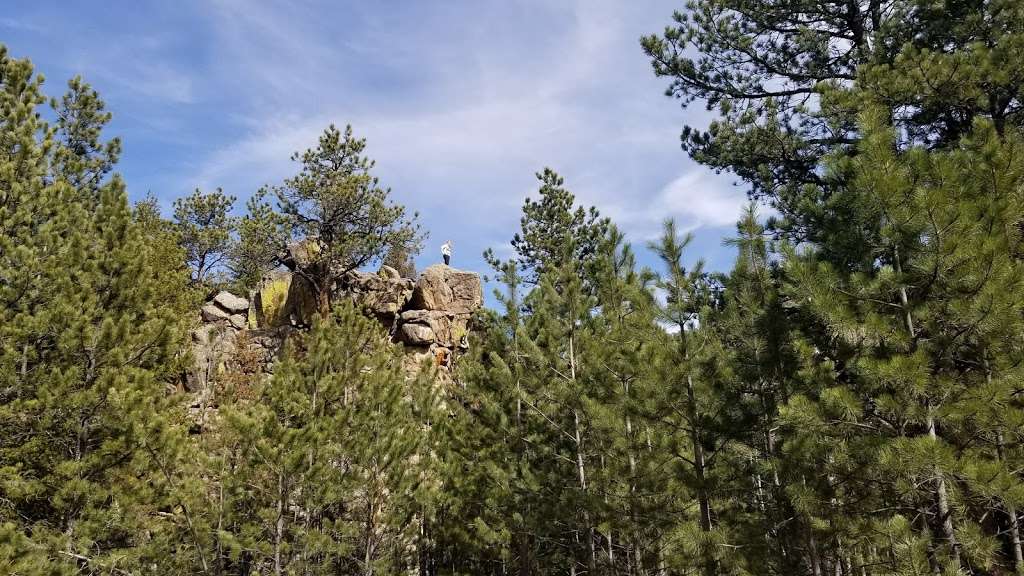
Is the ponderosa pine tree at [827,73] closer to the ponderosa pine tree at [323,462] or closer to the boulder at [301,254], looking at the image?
the ponderosa pine tree at [323,462]

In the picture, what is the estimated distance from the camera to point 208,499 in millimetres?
9133

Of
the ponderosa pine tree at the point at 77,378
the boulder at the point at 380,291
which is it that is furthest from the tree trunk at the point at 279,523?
the boulder at the point at 380,291

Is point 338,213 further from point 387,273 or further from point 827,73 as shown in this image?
point 827,73

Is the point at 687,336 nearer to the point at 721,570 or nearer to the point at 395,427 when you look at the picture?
the point at 721,570

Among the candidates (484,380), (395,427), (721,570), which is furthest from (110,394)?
(721,570)

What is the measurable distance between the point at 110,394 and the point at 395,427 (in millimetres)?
4592

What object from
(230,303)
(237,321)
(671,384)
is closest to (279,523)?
(671,384)

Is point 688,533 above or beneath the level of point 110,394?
beneath

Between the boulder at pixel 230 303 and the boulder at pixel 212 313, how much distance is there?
222 mm

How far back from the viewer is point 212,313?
2333cm

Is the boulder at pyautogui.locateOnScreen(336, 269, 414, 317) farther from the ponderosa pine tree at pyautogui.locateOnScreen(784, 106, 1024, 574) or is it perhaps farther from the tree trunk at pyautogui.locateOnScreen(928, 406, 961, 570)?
the tree trunk at pyautogui.locateOnScreen(928, 406, 961, 570)

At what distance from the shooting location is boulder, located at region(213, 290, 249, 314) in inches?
950

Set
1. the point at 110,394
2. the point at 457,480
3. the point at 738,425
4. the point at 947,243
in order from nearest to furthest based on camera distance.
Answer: the point at 947,243, the point at 738,425, the point at 110,394, the point at 457,480

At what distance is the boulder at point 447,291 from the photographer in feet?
78.2
